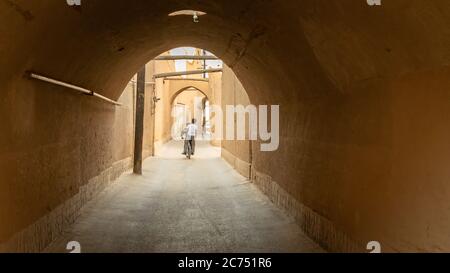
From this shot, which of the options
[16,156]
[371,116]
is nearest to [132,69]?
[16,156]

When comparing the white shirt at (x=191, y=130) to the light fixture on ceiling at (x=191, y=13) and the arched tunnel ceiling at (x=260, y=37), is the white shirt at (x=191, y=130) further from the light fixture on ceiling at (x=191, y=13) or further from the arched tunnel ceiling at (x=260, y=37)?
the light fixture on ceiling at (x=191, y=13)

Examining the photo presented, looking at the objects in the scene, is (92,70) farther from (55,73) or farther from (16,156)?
(16,156)

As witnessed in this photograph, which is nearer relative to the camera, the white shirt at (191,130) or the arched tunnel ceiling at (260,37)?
the arched tunnel ceiling at (260,37)

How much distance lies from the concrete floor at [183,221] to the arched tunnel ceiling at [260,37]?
2.04m

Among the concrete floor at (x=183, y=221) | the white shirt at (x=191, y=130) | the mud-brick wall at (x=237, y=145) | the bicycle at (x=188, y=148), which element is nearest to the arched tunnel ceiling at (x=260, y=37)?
the concrete floor at (x=183, y=221)

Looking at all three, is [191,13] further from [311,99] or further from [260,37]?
[311,99]

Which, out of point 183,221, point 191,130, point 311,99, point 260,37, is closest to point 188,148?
point 191,130

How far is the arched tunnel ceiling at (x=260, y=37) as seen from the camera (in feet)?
10.3

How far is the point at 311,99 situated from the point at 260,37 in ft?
4.09

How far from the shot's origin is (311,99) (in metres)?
6.01

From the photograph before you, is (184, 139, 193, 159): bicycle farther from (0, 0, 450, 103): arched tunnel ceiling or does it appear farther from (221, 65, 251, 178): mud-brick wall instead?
(0, 0, 450, 103): arched tunnel ceiling

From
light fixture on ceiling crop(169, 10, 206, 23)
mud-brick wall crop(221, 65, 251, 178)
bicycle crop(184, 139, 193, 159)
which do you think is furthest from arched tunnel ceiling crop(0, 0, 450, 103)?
bicycle crop(184, 139, 193, 159)

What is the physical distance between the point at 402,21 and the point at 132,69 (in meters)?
7.84
